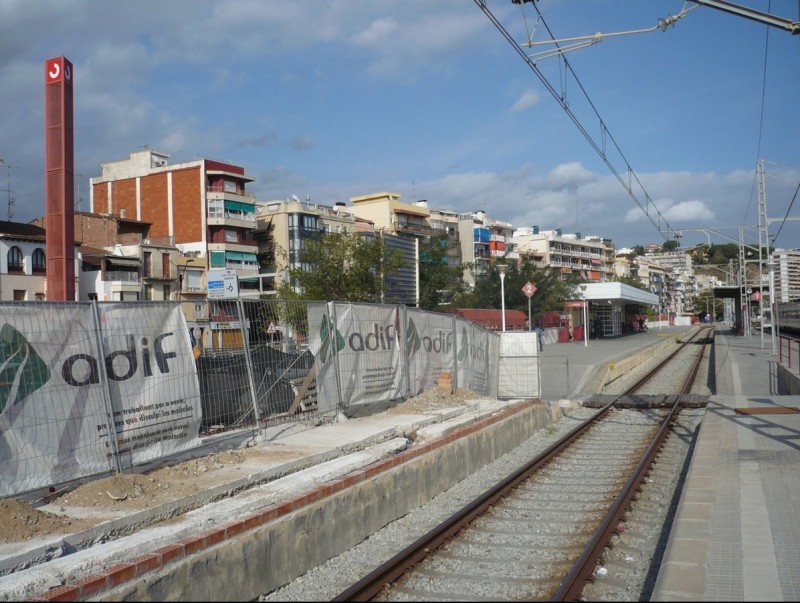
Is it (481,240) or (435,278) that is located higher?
(481,240)

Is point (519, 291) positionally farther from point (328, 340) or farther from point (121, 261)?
point (328, 340)

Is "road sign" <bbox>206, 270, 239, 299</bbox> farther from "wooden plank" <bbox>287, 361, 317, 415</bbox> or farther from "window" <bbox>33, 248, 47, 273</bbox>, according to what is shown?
"window" <bbox>33, 248, 47, 273</bbox>

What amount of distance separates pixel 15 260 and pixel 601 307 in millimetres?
48756

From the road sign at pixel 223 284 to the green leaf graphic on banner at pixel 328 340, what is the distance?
19.0 feet

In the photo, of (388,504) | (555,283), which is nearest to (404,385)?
(388,504)

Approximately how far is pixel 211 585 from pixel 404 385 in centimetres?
886

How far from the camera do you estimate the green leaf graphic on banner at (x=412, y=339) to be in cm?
1466

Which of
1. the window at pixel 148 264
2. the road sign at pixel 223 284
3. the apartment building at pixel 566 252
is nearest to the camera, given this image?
the road sign at pixel 223 284

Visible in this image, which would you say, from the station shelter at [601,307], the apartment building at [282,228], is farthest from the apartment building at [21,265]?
the station shelter at [601,307]

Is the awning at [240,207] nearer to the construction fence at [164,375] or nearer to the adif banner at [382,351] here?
the adif banner at [382,351]

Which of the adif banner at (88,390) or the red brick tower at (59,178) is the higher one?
the red brick tower at (59,178)

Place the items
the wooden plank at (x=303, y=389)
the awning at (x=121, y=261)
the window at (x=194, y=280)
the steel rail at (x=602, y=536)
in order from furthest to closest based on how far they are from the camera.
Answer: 1. the window at (x=194, y=280)
2. the awning at (x=121, y=261)
3. the wooden plank at (x=303, y=389)
4. the steel rail at (x=602, y=536)

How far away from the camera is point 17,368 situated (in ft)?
21.4

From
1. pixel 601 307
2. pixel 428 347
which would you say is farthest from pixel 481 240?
pixel 428 347
